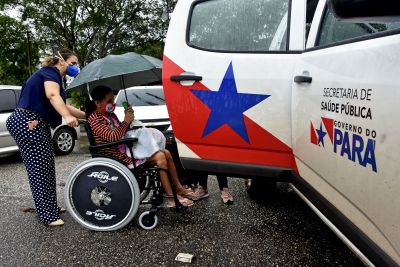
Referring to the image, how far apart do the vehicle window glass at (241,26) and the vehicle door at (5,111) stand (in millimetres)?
5085

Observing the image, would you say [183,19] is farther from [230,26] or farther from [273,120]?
[273,120]

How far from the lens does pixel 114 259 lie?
9.45 feet

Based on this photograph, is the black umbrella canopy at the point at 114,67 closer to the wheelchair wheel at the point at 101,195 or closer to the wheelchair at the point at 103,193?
the wheelchair at the point at 103,193

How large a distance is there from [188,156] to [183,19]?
0.97 metres

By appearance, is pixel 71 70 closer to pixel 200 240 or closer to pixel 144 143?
pixel 144 143

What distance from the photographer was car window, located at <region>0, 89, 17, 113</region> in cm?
675

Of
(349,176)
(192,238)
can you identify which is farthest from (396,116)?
(192,238)

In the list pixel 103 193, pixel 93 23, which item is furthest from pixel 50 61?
pixel 93 23

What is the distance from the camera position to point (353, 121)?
5.41 feet

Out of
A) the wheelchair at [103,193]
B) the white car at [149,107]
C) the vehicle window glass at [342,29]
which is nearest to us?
the vehicle window glass at [342,29]

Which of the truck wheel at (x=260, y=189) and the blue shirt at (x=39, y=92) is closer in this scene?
the blue shirt at (x=39, y=92)

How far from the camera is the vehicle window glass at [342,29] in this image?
1.68 meters

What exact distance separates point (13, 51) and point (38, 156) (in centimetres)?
2167

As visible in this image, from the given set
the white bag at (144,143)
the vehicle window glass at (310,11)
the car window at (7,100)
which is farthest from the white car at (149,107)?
the vehicle window glass at (310,11)
